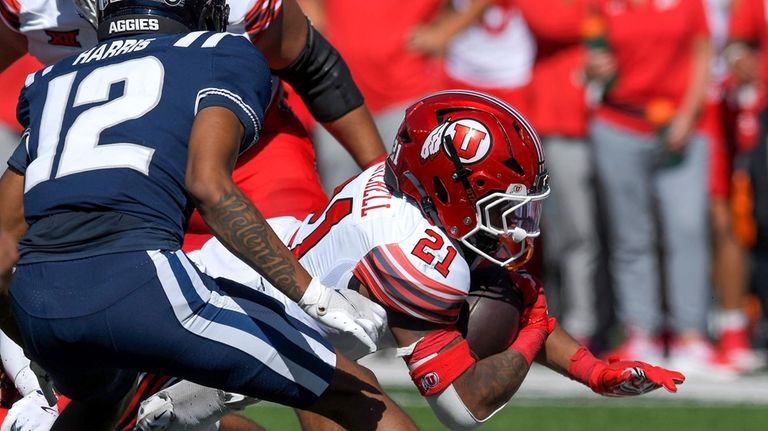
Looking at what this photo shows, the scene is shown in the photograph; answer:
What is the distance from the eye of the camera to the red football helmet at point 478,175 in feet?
13.0

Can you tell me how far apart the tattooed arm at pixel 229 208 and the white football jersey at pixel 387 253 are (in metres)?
0.37

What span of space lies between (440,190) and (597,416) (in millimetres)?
3031

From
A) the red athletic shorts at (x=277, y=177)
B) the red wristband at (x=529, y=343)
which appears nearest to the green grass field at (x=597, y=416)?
the red athletic shorts at (x=277, y=177)

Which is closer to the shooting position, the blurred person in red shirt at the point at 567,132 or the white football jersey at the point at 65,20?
the white football jersey at the point at 65,20

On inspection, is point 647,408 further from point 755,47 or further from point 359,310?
point 359,310

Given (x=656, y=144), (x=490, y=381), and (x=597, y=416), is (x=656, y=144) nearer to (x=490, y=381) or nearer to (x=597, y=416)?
(x=597, y=416)

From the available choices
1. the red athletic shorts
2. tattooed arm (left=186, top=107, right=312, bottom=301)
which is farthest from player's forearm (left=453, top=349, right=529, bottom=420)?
the red athletic shorts

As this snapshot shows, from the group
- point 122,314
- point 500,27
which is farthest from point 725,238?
point 122,314

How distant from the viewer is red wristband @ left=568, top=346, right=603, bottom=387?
4.32 m

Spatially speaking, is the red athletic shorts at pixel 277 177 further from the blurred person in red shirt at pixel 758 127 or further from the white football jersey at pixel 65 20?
the blurred person in red shirt at pixel 758 127

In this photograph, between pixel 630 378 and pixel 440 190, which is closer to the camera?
pixel 440 190

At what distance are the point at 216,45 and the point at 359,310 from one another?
2.48ft

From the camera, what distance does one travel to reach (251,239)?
136 inches

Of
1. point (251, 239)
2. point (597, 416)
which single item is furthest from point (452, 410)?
point (597, 416)
